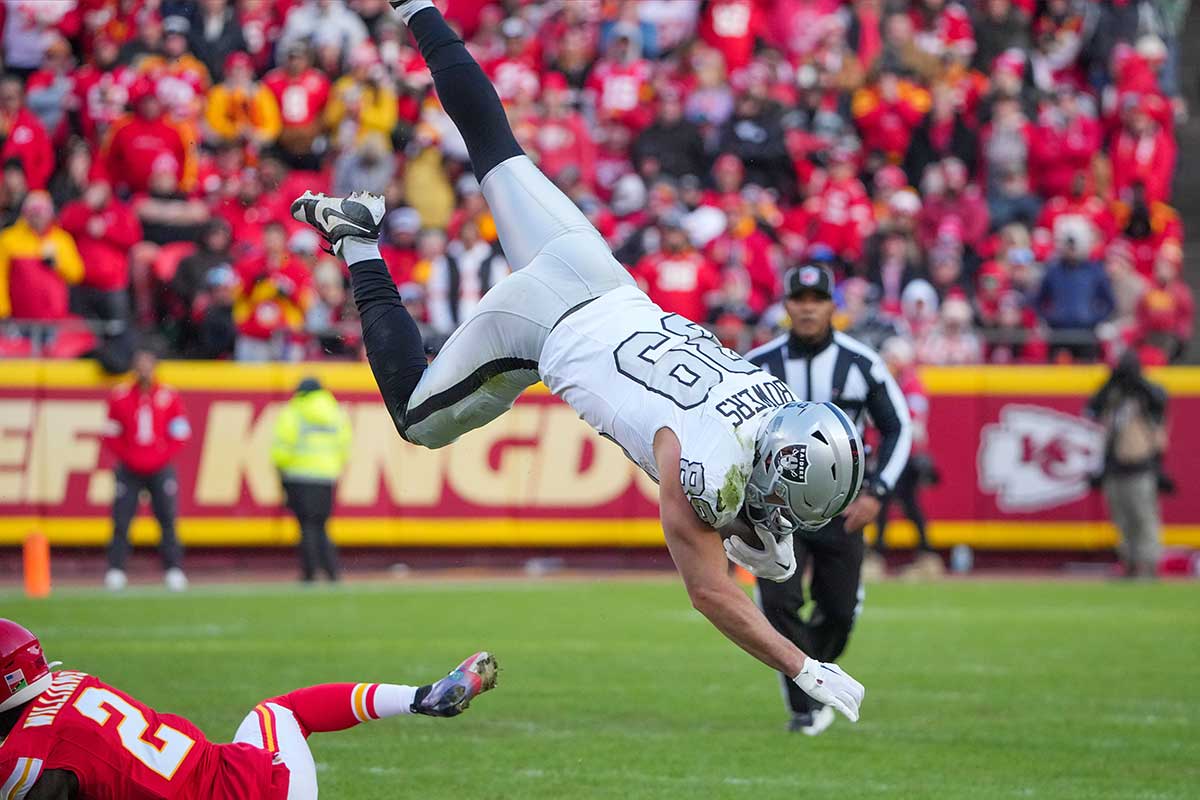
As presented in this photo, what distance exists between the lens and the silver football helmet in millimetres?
5184

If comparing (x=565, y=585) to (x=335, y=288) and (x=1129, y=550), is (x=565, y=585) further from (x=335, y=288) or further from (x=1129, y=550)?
(x=1129, y=550)

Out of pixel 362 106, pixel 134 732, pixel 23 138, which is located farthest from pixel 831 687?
pixel 23 138

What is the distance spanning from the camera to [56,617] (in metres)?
11.9

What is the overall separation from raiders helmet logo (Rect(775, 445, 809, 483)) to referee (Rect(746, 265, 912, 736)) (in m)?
2.84

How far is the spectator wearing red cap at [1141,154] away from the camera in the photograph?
746 inches

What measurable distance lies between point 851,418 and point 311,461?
714 cm

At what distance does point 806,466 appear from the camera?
5.17 metres

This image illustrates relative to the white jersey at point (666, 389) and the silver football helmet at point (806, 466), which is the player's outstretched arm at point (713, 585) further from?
the silver football helmet at point (806, 466)

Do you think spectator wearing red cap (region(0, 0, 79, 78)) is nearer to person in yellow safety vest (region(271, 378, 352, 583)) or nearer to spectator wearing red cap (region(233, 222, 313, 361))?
spectator wearing red cap (region(233, 222, 313, 361))

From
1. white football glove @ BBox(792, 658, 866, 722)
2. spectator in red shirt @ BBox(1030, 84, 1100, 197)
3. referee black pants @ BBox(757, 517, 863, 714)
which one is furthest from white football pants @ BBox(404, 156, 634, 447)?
spectator in red shirt @ BBox(1030, 84, 1100, 197)

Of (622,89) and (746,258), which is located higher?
(622,89)

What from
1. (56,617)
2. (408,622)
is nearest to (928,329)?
(408,622)

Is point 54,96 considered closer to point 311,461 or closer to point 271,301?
point 271,301

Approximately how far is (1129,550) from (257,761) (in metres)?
12.1
